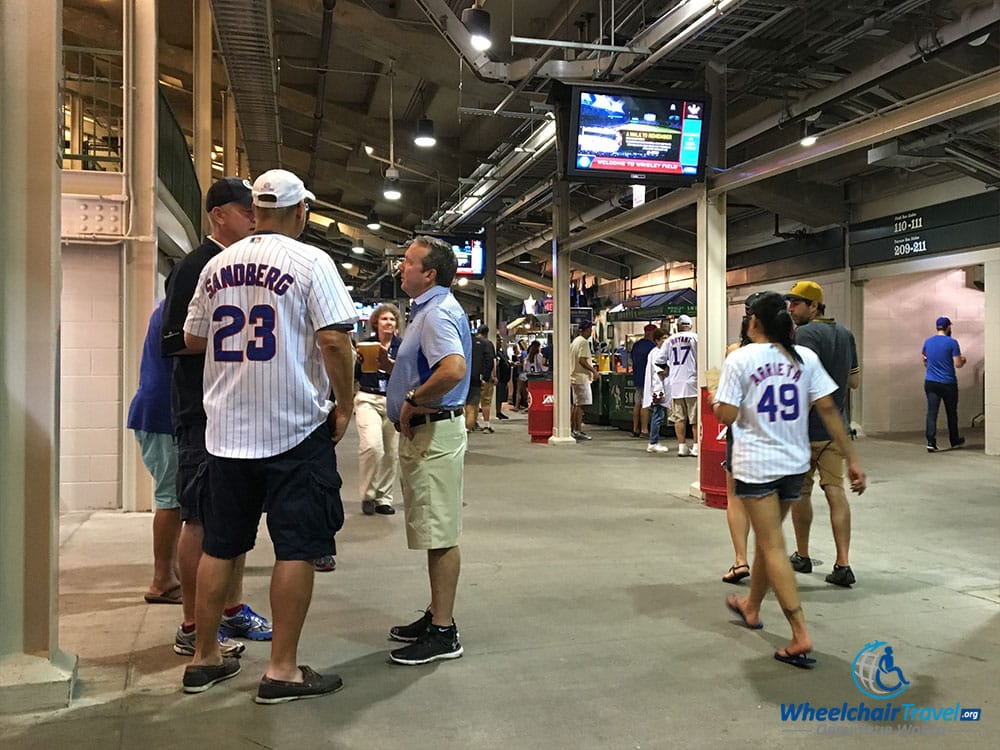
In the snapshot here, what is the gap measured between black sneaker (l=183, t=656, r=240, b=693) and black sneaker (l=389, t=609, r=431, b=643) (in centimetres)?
76

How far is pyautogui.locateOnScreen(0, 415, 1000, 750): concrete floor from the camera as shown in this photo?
2867mm

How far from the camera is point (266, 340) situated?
2.97 metres

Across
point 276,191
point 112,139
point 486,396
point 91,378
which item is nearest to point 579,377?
point 486,396

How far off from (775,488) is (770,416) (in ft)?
1.03

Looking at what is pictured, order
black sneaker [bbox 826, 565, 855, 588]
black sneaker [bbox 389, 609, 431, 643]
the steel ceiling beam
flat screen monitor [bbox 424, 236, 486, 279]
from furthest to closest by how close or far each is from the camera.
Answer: flat screen monitor [bbox 424, 236, 486, 279], the steel ceiling beam, black sneaker [bbox 826, 565, 855, 588], black sneaker [bbox 389, 609, 431, 643]

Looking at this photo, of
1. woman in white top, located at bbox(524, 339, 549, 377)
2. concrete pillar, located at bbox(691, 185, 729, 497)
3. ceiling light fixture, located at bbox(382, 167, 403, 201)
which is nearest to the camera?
concrete pillar, located at bbox(691, 185, 729, 497)

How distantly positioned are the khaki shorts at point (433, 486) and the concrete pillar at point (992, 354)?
10.00m

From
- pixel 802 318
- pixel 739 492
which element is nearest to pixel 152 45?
pixel 802 318

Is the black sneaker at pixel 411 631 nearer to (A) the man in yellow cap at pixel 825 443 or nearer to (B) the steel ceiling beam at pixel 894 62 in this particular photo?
(A) the man in yellow cap at pixel 825 443

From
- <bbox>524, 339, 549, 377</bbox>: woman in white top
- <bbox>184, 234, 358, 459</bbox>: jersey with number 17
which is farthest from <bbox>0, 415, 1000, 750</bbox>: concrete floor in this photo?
<bbox>524, 339, 549, 377</bbox>: woman in white top

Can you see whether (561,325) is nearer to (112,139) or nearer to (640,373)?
(640,373)

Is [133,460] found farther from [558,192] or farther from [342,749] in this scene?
[558,192]

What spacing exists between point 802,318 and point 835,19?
13.8 ft

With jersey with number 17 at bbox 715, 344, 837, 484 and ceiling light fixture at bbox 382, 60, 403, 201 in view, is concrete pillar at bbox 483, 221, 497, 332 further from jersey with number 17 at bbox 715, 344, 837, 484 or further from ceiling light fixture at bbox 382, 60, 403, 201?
jersey with number 17 at bbox 715, 344, 837, 484
